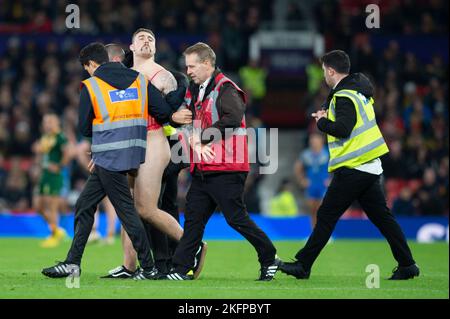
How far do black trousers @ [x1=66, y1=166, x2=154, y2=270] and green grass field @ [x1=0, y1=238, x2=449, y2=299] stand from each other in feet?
1.08

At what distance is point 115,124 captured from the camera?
33.1 feet

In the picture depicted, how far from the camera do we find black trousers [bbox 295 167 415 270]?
10555mm

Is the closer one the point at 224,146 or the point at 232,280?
the point at 224,146

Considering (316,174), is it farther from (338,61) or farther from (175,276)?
(175,276)

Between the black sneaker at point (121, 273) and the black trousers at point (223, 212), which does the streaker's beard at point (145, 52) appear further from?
the black sneaker at point (121, 273)

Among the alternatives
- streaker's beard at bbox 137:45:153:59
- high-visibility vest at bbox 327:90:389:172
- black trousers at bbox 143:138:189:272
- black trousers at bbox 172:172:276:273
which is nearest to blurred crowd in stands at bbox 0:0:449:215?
high-visibility vest at bbox 327:90:389:172

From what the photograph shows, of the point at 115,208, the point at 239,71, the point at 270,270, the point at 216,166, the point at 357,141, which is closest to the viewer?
the point at 115,208

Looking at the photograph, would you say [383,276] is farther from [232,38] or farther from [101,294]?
[232,38]

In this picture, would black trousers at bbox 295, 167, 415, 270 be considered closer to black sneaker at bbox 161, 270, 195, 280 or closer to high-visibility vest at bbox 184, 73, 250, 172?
high-visibility vest at bbox 184, 73, 250, 172

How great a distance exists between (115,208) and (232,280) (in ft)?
4.91

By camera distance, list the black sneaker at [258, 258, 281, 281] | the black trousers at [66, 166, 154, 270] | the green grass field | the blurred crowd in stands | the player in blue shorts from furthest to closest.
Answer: the blurred crowd in stands < the player in blue shorts < the black sneaker at [258, 258, 281, 281] < the black trousers at [66, 166, 154, 270] < the green grass field

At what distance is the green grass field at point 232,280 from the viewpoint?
9172 millimetres

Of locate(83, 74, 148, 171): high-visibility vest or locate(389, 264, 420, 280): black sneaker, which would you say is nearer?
locate(83, 74, 148, 171): high-visibility vest

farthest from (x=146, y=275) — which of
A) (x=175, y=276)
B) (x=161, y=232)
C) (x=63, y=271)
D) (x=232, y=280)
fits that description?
(x=232, y=280)
